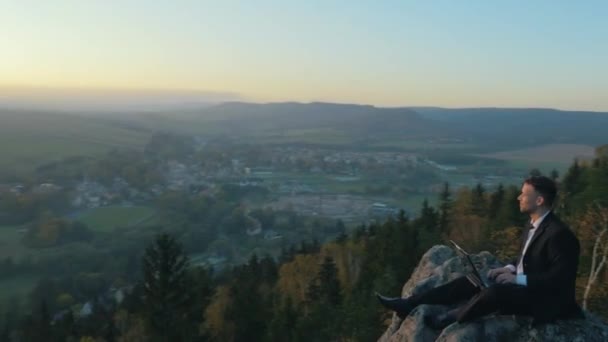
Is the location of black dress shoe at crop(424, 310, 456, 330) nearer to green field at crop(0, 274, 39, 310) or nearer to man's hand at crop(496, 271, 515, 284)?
man's hand at crop(496, 271, 515, 284)

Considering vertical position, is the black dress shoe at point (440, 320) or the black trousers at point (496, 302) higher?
the black trousers at point (496, 302)

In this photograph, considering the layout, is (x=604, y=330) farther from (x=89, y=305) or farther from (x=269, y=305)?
(x=89, y=305)

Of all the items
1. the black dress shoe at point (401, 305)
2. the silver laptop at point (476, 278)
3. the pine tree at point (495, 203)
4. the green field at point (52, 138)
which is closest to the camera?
the silver laptop at point (476, 278)

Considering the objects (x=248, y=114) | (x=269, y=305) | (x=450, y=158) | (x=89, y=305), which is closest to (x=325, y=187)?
(x=450, y=158)

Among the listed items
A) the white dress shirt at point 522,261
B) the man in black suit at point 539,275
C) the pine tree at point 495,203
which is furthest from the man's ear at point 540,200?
the pine tree at point 495,203

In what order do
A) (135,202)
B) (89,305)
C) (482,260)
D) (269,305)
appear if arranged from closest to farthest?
(482,260) < (269,305) < (89,305) < (135,202)

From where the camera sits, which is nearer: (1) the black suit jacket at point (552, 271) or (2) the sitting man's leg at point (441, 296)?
(1) the black suit jacket at point (552, 271)

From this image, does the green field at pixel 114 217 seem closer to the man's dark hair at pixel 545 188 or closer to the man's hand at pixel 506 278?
the man's hand at pixel 506 278

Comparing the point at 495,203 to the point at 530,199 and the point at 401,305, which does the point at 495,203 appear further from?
the point at 530,199

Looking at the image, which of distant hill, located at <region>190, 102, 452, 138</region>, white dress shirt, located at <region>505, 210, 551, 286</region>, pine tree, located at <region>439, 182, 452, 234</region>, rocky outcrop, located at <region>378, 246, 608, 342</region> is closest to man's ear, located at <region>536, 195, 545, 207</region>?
white dress shirt, located at <region>505, 210, 551, 286</region>

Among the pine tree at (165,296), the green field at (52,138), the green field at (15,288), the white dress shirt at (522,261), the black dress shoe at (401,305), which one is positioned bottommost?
the green field at (15,288)
